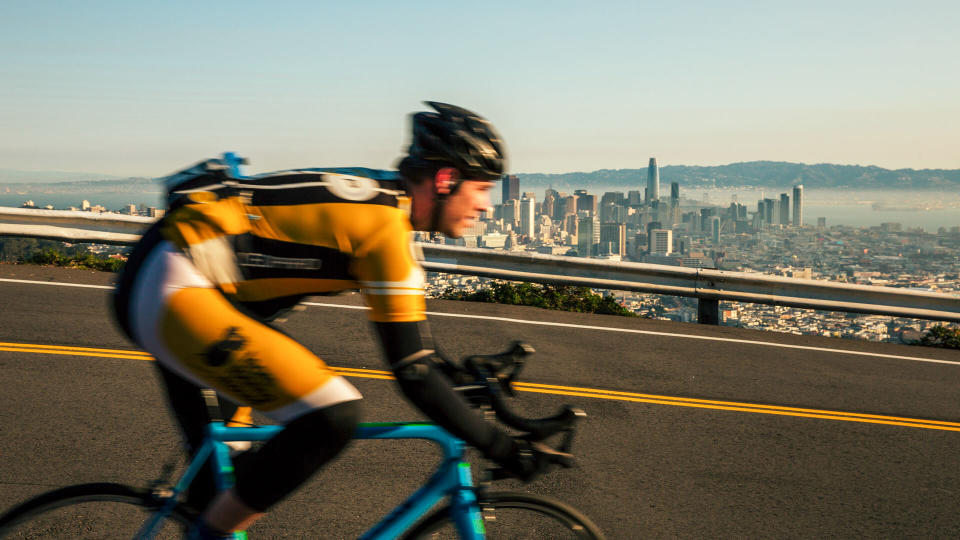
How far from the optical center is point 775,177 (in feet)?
133

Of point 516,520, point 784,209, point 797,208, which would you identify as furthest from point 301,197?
point 797,208

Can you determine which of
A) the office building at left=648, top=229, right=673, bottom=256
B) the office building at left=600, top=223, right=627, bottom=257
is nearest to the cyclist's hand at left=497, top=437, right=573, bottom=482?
the office building at left=648, top=229, right=673, bottom=256

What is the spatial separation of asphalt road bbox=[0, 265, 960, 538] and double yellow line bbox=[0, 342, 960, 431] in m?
0.02

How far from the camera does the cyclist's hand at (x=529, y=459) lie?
2.21 m

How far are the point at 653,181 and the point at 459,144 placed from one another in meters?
29.4

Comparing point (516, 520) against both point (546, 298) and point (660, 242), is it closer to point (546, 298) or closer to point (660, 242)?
point (546, 298)

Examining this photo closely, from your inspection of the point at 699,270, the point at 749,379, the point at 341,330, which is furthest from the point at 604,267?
the point at 341,330

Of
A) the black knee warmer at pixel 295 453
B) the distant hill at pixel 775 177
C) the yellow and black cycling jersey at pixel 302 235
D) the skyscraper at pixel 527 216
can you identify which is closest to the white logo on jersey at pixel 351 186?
the yellow and black cycling jersey at pixel 302 235

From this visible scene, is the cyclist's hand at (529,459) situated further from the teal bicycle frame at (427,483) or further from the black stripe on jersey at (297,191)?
the black stripe on jersey at (297,191)

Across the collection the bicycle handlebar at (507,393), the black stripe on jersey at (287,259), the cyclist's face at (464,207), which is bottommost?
the bicycle handlebar at (507,393)

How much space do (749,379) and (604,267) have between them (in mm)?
3114

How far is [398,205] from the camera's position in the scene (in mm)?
2209

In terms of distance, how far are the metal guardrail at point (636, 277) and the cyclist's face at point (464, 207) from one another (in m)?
7.46

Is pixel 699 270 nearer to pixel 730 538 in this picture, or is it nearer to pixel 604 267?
pixel 604 267
